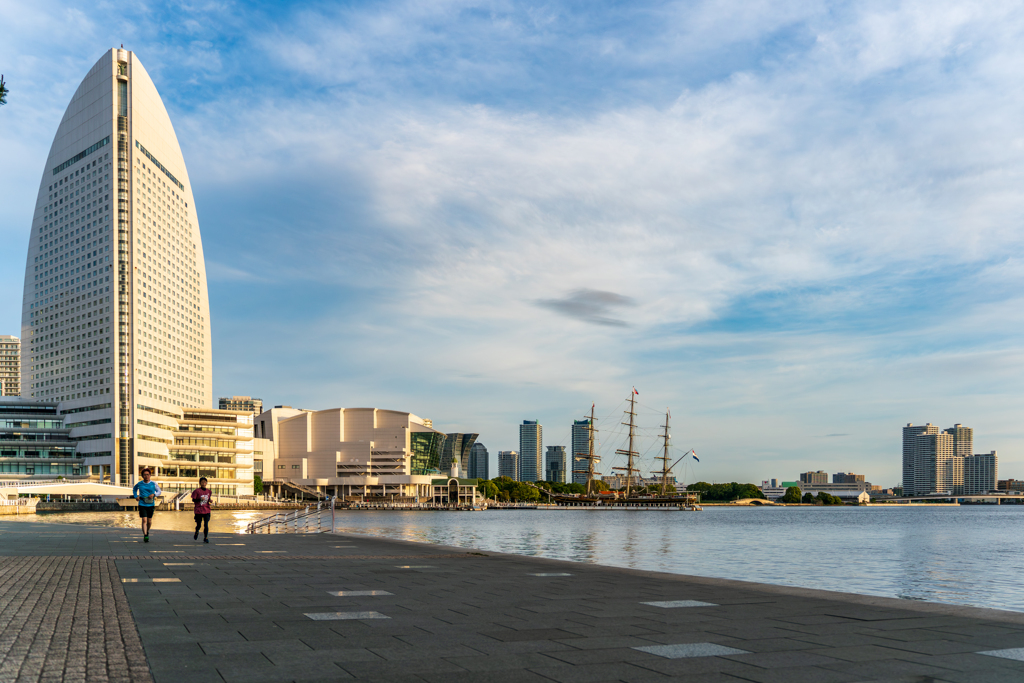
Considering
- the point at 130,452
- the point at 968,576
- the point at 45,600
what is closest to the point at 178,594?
the point at 45,600

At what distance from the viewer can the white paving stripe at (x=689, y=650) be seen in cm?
905

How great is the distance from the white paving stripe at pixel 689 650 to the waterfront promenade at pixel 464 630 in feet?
0.12

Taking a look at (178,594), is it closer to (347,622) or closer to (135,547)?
(347,622)

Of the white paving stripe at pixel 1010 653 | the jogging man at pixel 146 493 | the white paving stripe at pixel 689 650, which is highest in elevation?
the white paving stripe at pixel 1010 653

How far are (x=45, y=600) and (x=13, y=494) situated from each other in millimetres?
121640

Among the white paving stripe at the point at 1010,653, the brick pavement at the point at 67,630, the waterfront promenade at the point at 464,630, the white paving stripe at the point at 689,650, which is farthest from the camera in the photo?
the white paving stripe at the point at 689,650

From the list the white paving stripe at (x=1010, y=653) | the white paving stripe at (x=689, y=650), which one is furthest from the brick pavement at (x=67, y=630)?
the white paving stripe at (x=1010, y=653)

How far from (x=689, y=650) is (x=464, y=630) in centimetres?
310

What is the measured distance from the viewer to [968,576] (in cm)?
4147

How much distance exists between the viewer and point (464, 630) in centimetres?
1062

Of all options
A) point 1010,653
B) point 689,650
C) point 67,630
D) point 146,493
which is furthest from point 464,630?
point 146,493

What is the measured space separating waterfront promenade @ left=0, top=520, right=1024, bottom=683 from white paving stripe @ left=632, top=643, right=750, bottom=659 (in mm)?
36

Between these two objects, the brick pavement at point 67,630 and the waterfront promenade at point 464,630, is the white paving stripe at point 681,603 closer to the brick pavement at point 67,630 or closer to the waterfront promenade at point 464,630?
the waterfront promenade at point 464,630

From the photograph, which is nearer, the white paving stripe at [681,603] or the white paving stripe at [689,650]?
the white paving stripe at [689,650]
